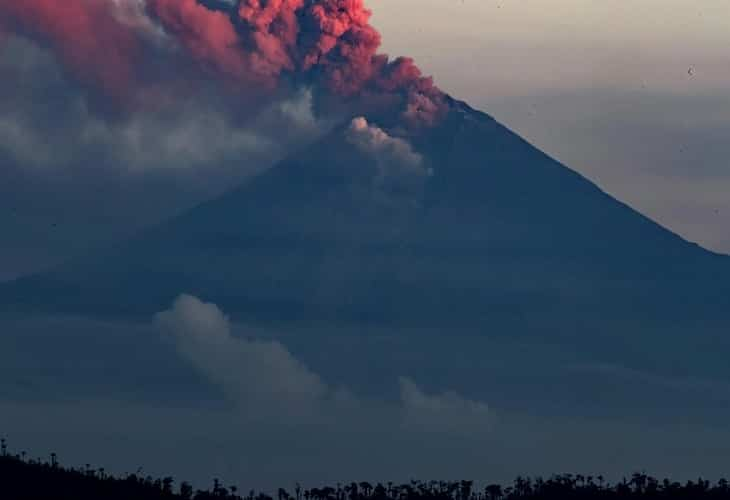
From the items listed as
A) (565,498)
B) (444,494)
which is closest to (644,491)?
(565,498)

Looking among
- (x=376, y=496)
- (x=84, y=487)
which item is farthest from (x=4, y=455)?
(x=376, y=496)

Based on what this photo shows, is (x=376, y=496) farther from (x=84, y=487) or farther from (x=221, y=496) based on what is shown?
(x=84, y=487)

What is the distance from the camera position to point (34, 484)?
162 metres

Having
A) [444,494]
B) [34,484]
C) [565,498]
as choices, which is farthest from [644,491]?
[34,484]

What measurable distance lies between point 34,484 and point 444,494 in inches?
1718

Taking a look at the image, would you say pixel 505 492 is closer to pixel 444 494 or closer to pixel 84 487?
pixel 444 494

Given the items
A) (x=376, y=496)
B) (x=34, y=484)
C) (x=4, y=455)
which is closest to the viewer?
(x=34, y=484)

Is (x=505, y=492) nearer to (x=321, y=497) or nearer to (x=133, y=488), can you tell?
(x=321, y=497)

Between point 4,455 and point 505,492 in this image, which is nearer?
point 4,455

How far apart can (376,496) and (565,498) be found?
1817cm

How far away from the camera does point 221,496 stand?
18025cm

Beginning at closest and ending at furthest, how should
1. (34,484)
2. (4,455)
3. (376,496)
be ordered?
(34,484) < (4,455) < (376,496)

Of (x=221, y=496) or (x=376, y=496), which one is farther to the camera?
(x=376, y=496)

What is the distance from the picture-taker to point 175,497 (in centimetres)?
17112
